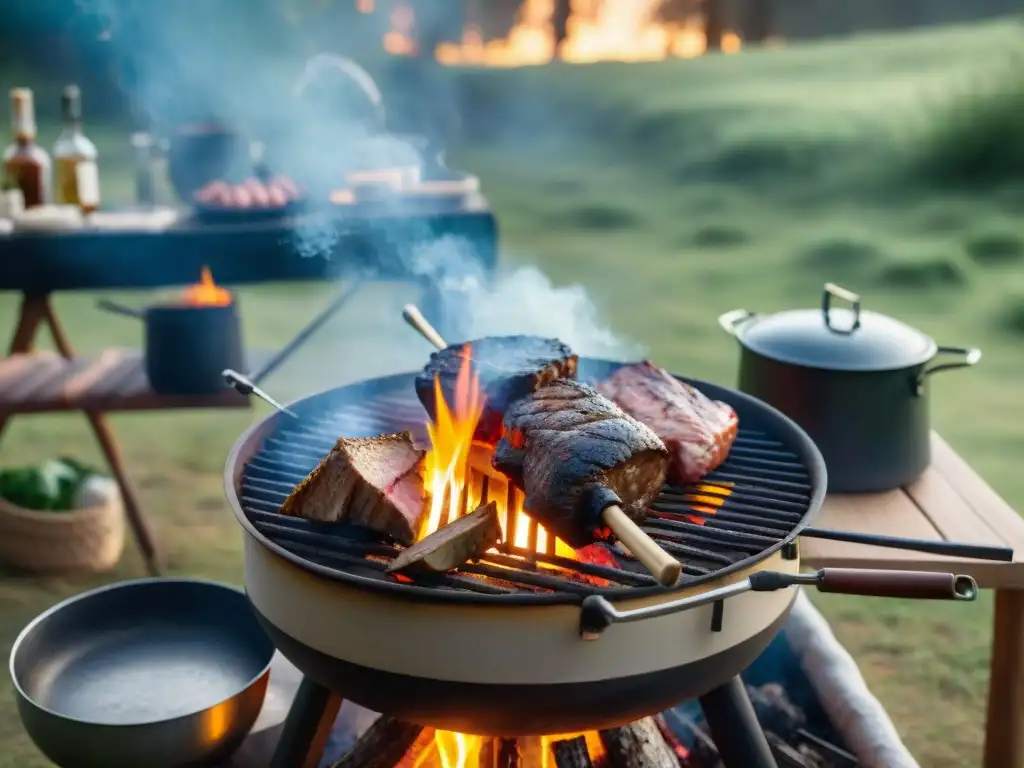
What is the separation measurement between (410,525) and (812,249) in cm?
947

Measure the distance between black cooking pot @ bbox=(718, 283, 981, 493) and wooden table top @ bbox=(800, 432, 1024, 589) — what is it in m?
0.08

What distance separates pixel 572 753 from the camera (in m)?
2.55

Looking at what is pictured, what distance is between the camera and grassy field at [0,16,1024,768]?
15.1ft

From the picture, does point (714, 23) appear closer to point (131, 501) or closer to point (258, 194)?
point (258, 194)

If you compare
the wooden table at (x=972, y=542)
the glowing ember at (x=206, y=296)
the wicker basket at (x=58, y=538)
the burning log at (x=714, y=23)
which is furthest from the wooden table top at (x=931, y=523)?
the burning log at (x=714, y=23)

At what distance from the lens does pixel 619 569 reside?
2061 millimetres

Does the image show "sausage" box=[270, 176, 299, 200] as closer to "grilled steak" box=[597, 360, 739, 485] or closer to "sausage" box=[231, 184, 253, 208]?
"sausage" box=[231, 184, 253, 208]

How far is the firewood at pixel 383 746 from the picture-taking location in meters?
2.63

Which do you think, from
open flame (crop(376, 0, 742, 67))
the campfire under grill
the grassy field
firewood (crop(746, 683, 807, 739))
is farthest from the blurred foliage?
the campfire under grill

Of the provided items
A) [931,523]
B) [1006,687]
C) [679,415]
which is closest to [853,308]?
[931,523]

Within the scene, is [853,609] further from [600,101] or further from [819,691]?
[600,101]

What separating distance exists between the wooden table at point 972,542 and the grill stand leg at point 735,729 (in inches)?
23.4

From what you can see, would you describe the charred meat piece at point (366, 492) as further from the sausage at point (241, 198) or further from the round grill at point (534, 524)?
the sausage at point (241, 198)

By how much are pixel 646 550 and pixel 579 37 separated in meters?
18.5
